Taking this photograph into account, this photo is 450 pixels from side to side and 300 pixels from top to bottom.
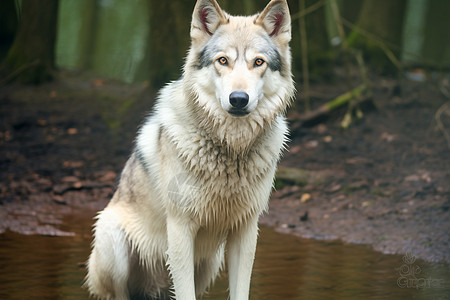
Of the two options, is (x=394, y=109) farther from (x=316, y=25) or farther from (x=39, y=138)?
(x=39, y=138)

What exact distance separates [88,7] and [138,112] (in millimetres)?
11331

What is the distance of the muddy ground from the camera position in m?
7.09

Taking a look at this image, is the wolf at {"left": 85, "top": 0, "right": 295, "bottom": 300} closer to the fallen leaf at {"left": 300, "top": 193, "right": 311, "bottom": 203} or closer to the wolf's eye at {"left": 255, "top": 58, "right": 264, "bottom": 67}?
the wolf's eye at {"left": 255, "top": 58, "right": 264, "bottom": 67}

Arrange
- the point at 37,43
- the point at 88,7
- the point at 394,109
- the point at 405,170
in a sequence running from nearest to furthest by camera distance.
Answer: the point at 405,170 < the point at 394,109 < the point at 37,43 < the point at 88,7

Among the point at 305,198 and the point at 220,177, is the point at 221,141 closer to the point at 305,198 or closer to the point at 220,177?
the point at 220,177

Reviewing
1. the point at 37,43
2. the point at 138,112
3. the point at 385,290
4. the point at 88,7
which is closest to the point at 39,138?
the point at 138,112

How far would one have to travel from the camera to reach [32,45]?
11773mm

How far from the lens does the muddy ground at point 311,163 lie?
7090 millimetres

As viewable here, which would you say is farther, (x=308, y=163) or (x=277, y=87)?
(x=308, y=163)

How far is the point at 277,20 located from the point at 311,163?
4.99 m

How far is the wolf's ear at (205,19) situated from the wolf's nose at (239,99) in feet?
2.20

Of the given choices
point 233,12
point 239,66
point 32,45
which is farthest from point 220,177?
point 32,45

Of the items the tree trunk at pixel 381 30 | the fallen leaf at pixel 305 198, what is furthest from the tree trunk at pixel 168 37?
the tree trunk at pixel 381 30

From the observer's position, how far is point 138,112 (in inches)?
419
